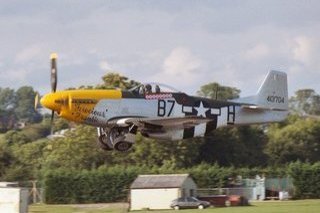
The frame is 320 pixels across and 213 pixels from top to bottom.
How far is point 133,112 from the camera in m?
29.7

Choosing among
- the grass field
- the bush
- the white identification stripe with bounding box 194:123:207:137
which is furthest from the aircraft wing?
the bush

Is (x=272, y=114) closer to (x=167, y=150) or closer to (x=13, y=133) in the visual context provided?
(x=167, y=150)

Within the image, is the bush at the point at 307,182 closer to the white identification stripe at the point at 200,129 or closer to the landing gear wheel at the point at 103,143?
the white identification stripe at the point at 200,129

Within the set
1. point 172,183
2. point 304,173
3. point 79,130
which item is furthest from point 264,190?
point 79,130

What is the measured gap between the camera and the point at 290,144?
116188 mm

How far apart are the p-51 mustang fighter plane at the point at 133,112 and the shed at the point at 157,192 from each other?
3856 centimetres

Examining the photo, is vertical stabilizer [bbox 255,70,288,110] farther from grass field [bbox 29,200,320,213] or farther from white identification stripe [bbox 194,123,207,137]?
grass field [bbox 29,200,320,213]

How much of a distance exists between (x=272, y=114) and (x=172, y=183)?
38.2m

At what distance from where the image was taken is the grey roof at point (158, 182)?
70062mm

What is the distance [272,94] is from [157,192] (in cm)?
3697

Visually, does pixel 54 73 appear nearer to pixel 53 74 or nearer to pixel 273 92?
pixel 53 74

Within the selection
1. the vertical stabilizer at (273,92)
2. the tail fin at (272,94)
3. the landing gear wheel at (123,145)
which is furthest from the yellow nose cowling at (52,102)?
the vertical stabilizer at (273,92)

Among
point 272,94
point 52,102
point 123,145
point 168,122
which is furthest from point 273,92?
point 52,102

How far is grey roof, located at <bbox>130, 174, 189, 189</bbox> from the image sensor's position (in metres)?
70.1
